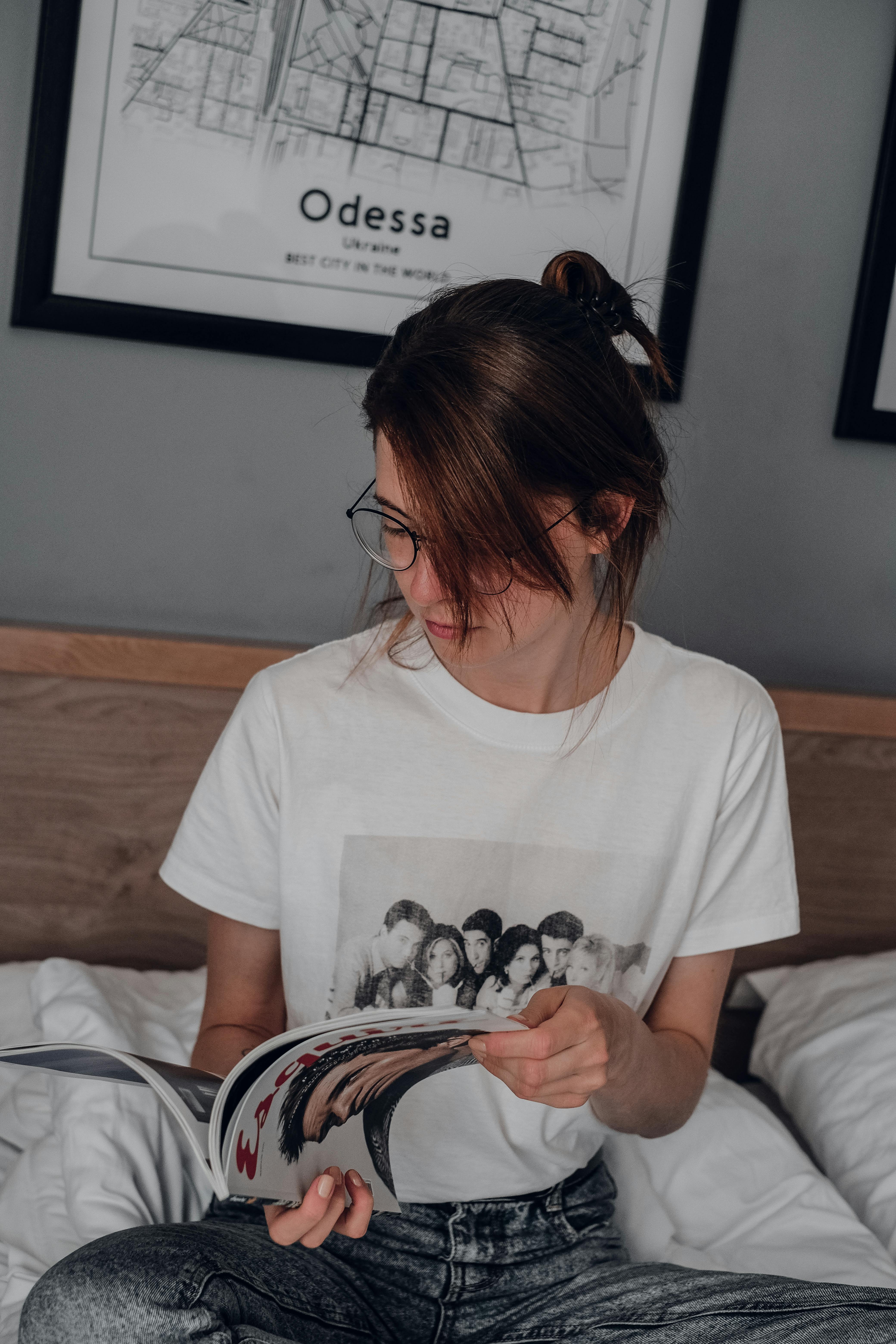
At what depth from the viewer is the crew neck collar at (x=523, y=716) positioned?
924mm

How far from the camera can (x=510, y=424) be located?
72cm

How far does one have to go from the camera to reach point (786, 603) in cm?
145

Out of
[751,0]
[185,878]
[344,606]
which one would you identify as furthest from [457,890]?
[751,0]

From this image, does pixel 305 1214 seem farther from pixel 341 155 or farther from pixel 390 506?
pixel 341 155

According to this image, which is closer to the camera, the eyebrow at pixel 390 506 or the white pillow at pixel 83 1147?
the eyebrow at pixel 390 506

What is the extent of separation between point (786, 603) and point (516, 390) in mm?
833

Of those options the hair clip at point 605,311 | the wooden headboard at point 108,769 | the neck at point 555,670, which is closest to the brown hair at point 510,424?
the hair clip at point 605,311

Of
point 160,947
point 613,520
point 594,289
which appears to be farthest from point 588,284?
point 160,947

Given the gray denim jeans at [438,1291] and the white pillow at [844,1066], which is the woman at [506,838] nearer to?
the gray denim jeans at [438,1291]

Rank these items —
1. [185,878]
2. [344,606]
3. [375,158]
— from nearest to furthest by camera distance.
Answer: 1. [185,878]
2. [375,158]
3. [344,606]

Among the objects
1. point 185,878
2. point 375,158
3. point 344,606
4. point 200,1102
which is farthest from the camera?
point 344,606

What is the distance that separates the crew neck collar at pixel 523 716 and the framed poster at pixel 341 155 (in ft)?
1.76

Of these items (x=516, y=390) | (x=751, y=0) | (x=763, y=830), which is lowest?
(x=763, y=830)

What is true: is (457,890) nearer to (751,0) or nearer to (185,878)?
(185,878)
